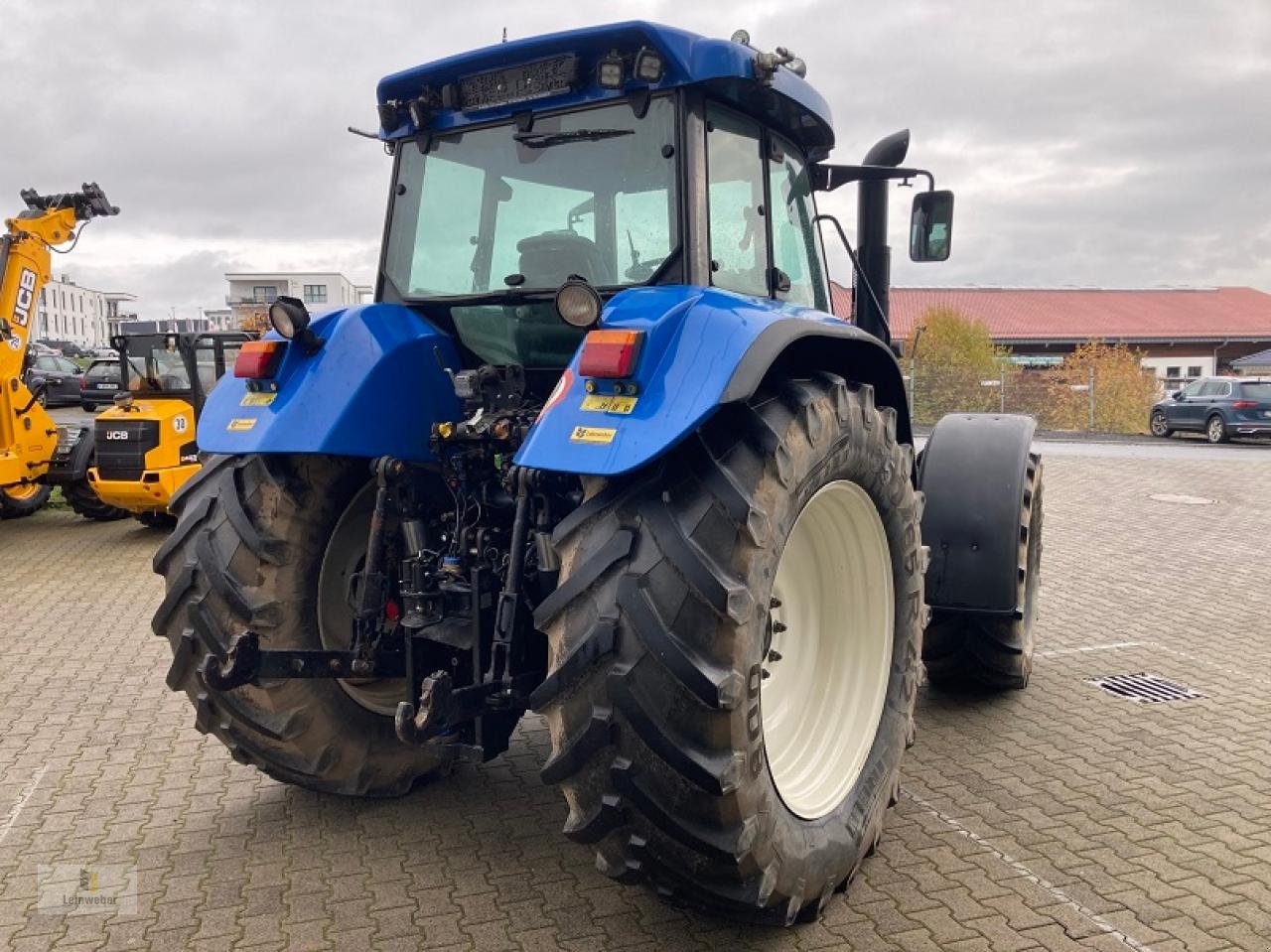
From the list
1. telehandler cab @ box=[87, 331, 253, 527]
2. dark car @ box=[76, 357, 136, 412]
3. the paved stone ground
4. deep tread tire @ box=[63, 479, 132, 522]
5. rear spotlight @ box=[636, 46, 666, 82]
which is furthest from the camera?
dark car @ box=[76, 357, 136, 412]

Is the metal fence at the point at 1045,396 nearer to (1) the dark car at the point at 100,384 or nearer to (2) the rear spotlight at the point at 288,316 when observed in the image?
(1) the dark car at the point at 100,384

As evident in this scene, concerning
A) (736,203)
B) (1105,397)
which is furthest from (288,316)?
(1105,397)

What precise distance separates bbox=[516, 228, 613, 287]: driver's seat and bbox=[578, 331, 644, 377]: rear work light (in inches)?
29.9

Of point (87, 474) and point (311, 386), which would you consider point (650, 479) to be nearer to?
point (311, 386)

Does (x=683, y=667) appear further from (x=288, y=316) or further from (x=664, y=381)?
(x=288, y=316)

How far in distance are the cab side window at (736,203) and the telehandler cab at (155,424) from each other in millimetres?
6883

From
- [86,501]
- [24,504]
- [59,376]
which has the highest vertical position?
[59,376]

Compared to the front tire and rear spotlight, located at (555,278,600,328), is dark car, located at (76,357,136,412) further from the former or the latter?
the front tire

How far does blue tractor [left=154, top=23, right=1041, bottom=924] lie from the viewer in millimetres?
2553

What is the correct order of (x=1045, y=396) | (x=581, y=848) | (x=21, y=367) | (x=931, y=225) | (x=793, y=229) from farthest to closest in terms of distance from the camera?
(x=1045, y=396), (x=21, y=367), (x=931, y=225), (x=793, y=229), (x=581, y=848)

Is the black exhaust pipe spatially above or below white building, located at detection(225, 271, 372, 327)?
below

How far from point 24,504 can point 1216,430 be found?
77.0 feet

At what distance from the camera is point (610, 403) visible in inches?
105

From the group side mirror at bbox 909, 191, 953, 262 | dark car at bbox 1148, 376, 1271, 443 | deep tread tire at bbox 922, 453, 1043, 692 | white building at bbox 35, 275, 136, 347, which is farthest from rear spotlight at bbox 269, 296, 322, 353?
white building at bbox 35, 275, 136, 347
